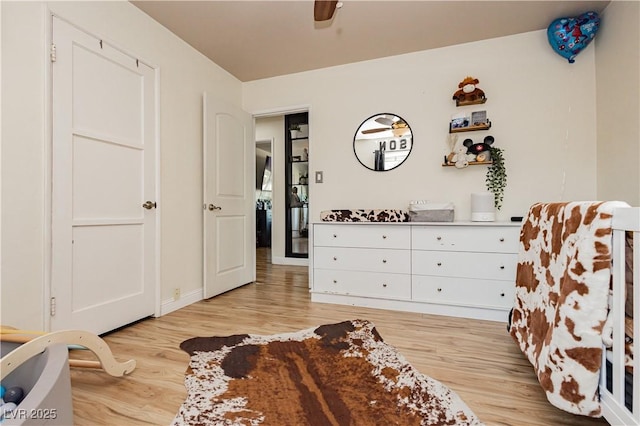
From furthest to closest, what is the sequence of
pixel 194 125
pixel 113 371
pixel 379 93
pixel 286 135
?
pixel 286 135, pixel 379 93, pixel 194 125, pixel 113 371

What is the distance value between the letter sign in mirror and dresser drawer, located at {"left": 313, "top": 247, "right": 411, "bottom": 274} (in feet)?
2.99

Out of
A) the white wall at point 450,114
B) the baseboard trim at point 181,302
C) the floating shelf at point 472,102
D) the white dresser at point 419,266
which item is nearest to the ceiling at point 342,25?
the white wall at point 450,114

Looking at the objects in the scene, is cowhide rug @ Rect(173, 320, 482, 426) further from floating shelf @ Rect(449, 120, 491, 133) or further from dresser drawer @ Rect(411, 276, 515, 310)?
floating shelf @ Rect(449, 120, 491, 133)

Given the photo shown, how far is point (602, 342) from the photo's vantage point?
983 millimetres

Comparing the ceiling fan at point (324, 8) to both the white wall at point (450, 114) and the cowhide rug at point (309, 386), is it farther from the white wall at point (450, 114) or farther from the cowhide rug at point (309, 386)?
the cowhide rug at point (309, 386)

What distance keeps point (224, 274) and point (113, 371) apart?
1685 mm

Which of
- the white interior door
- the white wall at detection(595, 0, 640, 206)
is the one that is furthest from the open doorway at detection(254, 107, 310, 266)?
the white wall at detection(595, 0, 640, 206)

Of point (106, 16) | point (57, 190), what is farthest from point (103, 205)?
point (106, 16)

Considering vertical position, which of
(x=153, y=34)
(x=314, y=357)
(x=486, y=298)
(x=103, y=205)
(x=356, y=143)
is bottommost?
(x=314, y=357)

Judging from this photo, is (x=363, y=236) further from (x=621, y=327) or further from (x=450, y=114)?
(x=621, y=327)

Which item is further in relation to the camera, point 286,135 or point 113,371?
point 286,135

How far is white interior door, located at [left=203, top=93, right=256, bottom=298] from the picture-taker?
2906mm

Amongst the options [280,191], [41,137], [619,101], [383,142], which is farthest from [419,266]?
[280,191]

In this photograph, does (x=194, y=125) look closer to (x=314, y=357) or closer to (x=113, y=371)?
(x=113, y=371)
